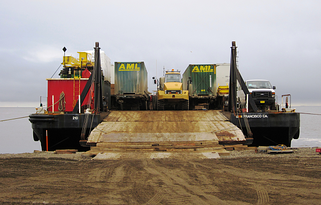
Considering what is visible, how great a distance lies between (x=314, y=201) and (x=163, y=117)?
9.84 metres

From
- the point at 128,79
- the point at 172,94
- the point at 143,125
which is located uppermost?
the point at 128,79

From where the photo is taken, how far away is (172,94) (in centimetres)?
1853

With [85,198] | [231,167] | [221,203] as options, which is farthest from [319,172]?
[85,198]

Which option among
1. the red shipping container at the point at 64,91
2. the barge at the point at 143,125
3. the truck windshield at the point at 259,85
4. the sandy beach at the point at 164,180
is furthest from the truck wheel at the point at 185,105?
the sandy beach at the point at 164,180

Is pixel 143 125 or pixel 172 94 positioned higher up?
pixel 172 94

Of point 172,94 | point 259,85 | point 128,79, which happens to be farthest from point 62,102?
point 259,85

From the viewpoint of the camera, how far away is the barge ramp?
9.27 m

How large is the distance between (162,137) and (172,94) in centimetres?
819

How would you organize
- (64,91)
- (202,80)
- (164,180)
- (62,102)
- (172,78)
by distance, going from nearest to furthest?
(164,180)
(62,102)
(64,91)
(172,78)
(202,80)

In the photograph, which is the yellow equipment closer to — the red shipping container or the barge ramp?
the barge ramp

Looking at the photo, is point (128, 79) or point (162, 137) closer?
point (162, 137)

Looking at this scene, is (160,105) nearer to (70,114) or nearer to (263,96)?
(263,96)

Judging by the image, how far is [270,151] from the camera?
902 centimetres

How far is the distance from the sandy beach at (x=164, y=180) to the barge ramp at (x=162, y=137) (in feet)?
3.95
